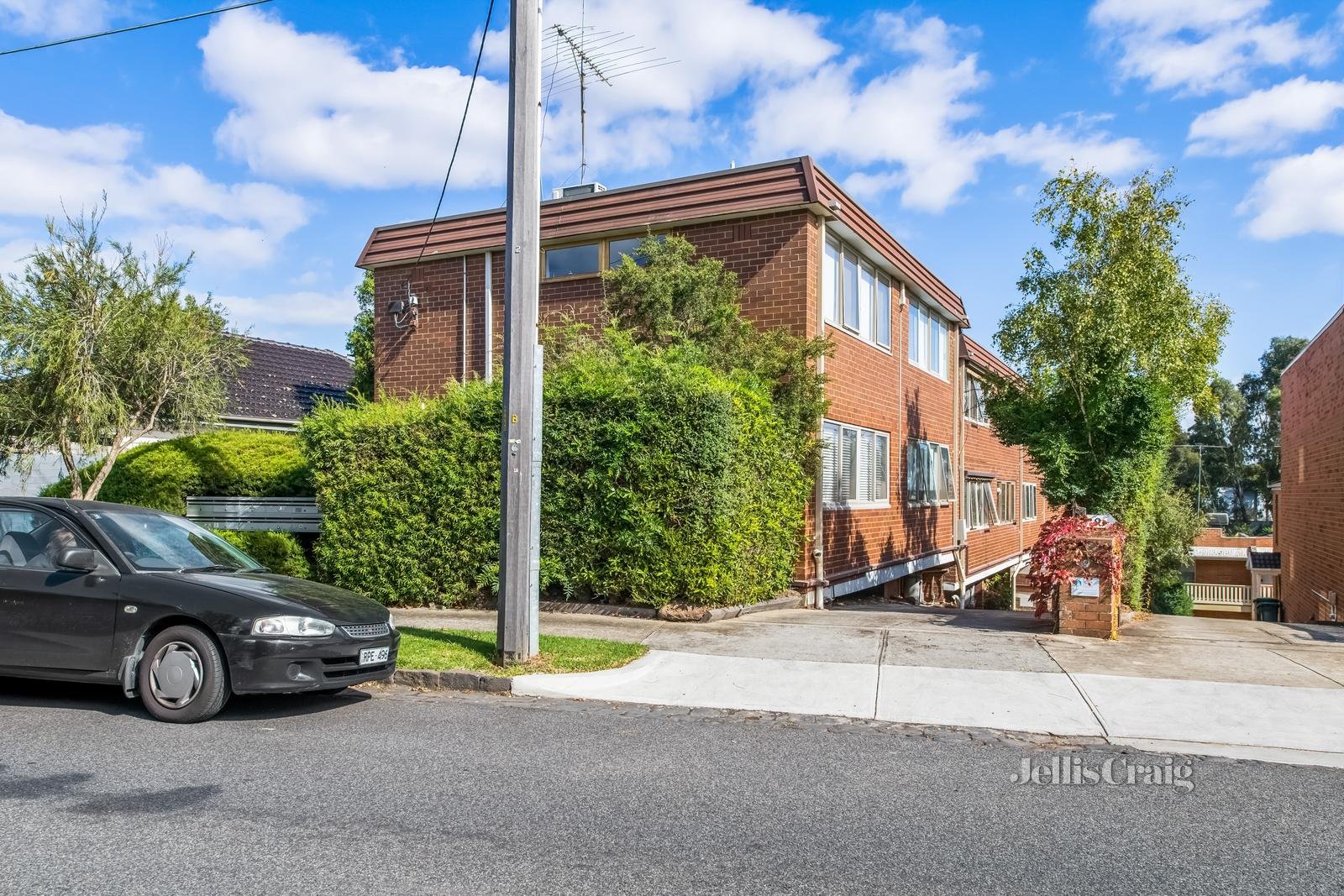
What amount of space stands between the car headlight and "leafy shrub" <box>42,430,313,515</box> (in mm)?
8471

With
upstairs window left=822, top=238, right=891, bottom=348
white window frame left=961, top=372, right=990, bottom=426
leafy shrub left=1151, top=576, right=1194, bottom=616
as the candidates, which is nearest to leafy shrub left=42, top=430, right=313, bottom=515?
upstairs window left=822, top=238, right=891, bottom=348

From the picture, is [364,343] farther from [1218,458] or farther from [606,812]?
[1218,458]

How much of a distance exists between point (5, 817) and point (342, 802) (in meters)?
1.47

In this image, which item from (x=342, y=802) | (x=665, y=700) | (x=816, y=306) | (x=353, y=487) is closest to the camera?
(x=342, y=802)

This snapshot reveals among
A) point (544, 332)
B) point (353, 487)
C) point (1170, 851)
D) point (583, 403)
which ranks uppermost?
point (544, 332)

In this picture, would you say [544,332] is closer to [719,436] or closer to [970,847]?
[719,436]

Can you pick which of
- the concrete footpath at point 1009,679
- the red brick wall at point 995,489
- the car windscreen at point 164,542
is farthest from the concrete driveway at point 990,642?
the red brick wall at point 995,489

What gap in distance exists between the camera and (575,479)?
11484 millimetres

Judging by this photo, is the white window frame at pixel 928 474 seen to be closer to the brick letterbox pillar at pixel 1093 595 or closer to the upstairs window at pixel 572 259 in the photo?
the upstairs window at pixel 572 259

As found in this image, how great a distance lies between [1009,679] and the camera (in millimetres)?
8305

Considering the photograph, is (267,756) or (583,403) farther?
(583,403)

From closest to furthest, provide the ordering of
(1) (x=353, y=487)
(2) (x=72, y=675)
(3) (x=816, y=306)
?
(2) (x=72, y=675), (1) (x=353, y=487), (3) (x=816, y=306)

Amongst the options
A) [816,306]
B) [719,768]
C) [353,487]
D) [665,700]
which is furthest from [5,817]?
[816,306]

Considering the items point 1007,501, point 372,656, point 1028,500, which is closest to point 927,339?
point 1007,501
